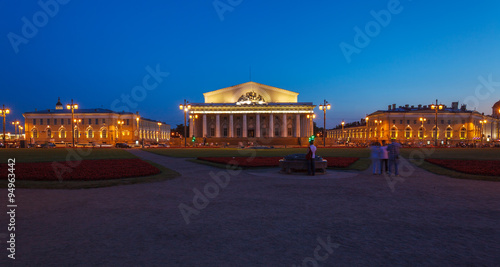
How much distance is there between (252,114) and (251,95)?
5841 mm

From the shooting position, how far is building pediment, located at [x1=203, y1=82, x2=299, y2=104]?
9062 cm

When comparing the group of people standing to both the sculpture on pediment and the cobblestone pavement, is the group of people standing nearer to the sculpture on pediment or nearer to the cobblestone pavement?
the cobblestone pavement

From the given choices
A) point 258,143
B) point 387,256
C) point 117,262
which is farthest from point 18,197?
point 258,143

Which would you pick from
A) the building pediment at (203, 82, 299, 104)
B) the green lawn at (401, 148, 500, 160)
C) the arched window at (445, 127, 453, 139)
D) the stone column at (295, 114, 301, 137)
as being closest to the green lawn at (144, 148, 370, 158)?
the green lawn at (401, 148, 500, 160)

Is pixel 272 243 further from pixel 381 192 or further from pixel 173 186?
pixel 173 186

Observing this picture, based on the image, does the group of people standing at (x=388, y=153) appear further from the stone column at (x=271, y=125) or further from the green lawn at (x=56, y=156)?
the stone column at (x=271, y=125)

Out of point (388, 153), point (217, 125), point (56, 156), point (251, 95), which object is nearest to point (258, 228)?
point (388, 153)

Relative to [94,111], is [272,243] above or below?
below

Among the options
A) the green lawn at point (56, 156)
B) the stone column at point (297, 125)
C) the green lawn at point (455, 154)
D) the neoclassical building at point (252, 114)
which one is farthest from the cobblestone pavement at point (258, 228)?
the stone column at point (297, 125)

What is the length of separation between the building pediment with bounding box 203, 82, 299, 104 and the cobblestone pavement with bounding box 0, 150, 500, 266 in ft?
265

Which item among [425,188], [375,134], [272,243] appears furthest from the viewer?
[375,134]

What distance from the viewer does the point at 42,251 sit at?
4.84m

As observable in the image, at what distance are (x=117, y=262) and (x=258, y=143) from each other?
7216cm

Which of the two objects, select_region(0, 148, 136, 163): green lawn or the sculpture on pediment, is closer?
select_region(0, 148, 136, 163): green lawn
